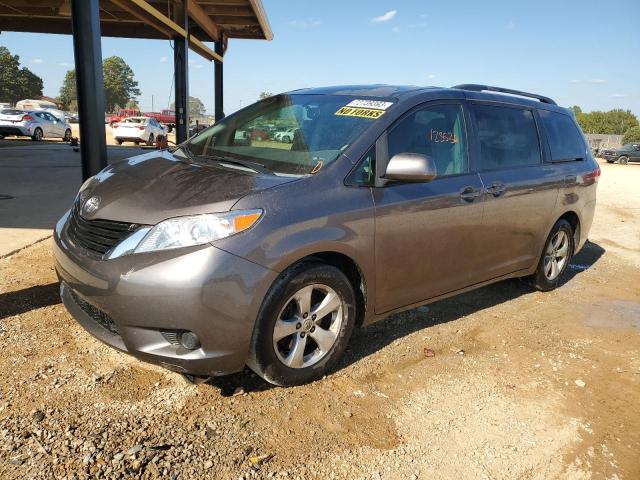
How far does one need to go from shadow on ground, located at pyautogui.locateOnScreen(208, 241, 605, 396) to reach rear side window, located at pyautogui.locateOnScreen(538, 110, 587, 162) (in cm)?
131

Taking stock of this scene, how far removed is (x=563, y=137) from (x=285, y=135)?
295 cm

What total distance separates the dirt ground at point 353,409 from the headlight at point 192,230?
2.85 ft

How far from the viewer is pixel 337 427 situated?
8.82 ft

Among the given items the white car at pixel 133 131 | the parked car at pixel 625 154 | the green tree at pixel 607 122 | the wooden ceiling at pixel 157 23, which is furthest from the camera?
the green tree at pixel 607 122

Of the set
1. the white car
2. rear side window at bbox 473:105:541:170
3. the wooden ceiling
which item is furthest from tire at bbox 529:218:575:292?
the white car

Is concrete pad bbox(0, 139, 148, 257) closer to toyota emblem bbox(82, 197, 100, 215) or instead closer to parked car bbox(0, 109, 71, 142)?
toyota emblem bbox(82, 197, 100, 215)

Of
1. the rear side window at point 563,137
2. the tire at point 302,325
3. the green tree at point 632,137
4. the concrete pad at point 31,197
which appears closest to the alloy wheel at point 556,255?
the rear side window at point 563,137

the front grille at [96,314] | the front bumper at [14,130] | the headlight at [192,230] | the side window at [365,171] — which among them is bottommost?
the front bumper at [14,130]

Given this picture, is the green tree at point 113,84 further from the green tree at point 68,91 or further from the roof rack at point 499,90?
the roof rack at point 499,90

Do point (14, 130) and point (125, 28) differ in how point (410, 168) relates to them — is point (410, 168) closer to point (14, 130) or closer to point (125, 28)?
point (125, 28)

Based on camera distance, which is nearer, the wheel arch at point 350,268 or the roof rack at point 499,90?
the wheel arch at point 350,268

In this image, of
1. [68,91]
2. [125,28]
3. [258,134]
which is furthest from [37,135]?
[68,91]

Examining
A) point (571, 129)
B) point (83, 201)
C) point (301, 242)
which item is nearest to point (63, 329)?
point (83, 201)

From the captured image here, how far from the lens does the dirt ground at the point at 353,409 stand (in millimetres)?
2389
